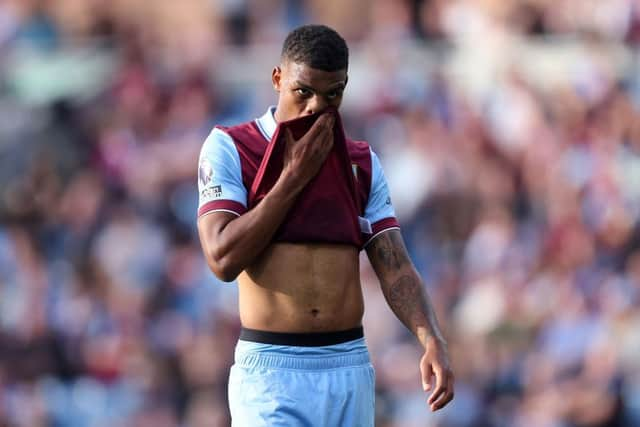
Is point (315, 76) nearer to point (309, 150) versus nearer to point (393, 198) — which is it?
point (309, 150)

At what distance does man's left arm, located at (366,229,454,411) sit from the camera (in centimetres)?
462

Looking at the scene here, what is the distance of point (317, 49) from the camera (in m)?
4.68

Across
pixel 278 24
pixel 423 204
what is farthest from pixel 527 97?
pixel 278 24

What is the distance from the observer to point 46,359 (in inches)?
443

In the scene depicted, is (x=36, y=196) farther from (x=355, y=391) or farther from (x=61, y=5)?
(x=355, y=391)

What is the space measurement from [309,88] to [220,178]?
1.51 ft

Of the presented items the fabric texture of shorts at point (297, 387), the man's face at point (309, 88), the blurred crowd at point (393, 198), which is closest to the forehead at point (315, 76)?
the man's face at point (309, 88)

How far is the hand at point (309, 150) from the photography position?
4586mm

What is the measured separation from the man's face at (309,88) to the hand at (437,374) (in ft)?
3.10

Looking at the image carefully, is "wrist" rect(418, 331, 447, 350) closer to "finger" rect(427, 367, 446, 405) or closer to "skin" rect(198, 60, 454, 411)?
"skin" rect(198, 60, 454, 411)

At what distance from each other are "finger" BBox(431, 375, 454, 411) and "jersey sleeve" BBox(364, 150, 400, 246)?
0.70 m

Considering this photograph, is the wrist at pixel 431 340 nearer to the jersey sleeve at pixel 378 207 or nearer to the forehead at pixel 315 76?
the jersey sleeve at pixel 378 207

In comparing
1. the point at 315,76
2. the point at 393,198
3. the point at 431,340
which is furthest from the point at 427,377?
the point at 393,198

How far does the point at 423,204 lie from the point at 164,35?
4444 millimetres
